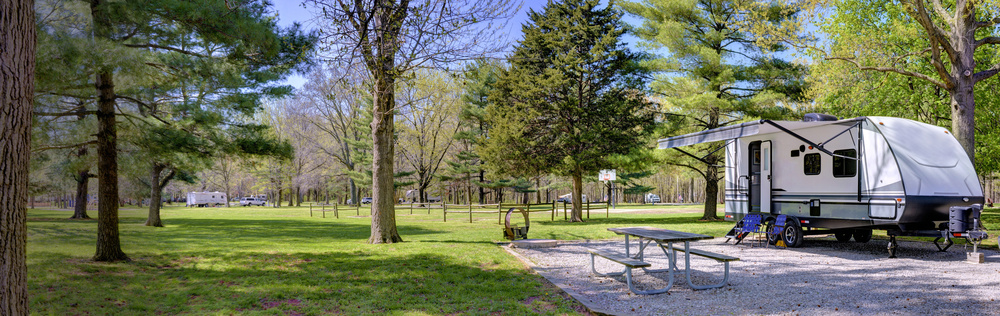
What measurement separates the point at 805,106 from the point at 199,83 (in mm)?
18077

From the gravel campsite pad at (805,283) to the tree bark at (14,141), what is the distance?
451 cm

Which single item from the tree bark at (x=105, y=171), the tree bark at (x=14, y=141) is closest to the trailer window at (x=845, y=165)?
the tree bark at (x=14, y=141)

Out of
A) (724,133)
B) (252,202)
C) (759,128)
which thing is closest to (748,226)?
(724,133)

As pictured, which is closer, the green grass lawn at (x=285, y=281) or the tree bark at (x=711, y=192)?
the green grass lawn at (x=285, y=281)

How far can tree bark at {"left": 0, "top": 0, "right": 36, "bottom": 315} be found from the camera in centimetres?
323

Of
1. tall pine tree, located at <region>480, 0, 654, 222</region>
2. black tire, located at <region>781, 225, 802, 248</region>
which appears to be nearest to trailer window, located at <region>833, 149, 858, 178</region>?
black tire, located at <region>781, 225, 802, 248</region>

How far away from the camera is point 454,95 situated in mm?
34938

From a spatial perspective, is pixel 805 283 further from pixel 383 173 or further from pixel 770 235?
pixel 383 173

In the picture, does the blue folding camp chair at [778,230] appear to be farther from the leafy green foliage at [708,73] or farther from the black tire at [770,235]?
the leafy green foliage at [708,73]

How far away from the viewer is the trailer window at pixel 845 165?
9.37m

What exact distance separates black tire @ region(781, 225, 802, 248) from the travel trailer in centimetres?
2

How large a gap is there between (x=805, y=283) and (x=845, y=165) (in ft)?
12.8

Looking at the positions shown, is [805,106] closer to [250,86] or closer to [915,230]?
[915,230]

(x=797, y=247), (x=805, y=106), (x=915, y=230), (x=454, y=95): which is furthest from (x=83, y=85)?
(x=454, y=95)
